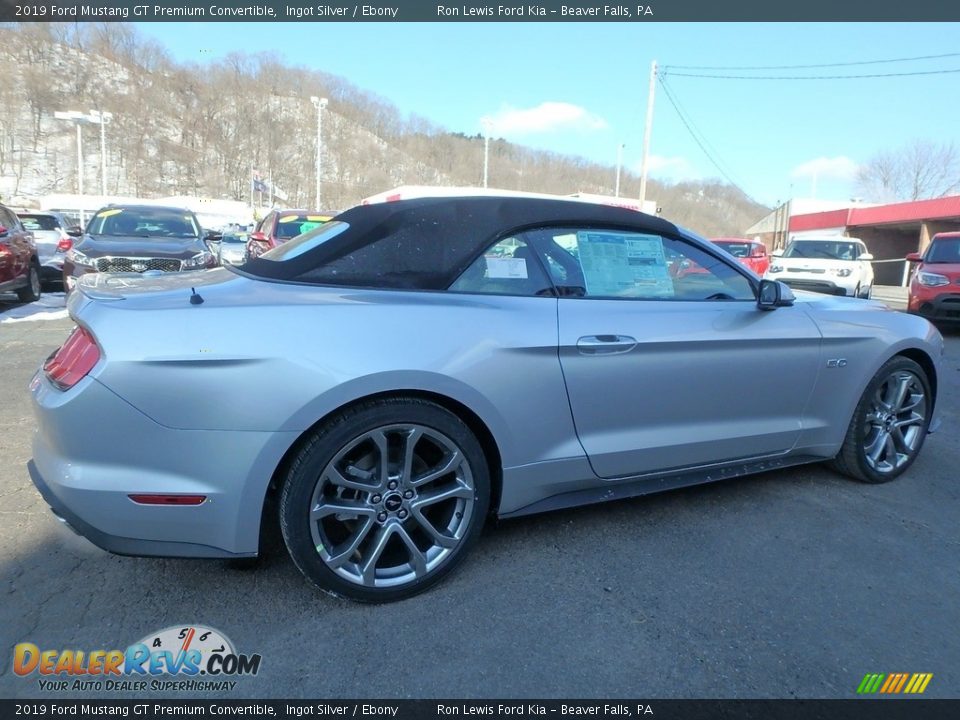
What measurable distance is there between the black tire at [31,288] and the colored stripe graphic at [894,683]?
11837 mm

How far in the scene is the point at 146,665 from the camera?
200cm

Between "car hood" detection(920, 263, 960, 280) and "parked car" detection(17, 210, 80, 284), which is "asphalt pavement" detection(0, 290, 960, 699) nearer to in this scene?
"car hood" detection(920, 263, 960, 280)

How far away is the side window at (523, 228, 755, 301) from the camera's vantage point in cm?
274

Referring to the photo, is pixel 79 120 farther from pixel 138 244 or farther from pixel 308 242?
pixel 308 242

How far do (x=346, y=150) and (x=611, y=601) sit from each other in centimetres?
9049

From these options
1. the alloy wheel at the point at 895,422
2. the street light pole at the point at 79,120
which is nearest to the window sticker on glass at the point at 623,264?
the alloy wheel at the point at 895,422

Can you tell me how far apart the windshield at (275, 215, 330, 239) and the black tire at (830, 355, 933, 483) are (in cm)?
906

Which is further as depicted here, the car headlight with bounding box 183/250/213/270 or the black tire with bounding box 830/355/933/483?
the car headlight with bounding box 183/250/213/270

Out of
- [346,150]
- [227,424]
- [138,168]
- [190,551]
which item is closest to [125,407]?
[227,424]

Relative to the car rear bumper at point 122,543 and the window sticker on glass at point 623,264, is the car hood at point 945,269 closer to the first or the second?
the window sticker on glass at point 623,264

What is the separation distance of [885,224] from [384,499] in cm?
3820

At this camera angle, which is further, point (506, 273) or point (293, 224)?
point (293, 224)

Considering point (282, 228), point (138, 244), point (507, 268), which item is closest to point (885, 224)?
point (282, 228)
